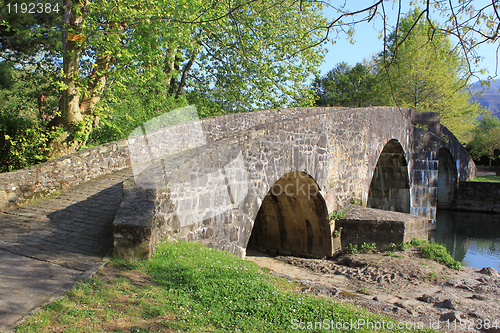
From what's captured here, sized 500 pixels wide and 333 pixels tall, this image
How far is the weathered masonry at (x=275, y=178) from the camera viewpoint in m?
5.47

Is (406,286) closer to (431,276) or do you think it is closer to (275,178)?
(431,276)

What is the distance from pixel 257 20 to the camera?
51.7 feet

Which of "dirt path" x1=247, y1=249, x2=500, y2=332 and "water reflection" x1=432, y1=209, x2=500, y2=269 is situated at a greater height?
"dirt path" x1=247, y1=249, x2=500, y2=332

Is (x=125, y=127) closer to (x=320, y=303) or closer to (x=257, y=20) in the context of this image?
(x=257, y=20)

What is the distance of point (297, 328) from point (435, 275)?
535 cm

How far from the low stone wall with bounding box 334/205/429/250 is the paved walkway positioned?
5.59m

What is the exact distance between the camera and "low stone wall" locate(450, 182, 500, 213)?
22.0m

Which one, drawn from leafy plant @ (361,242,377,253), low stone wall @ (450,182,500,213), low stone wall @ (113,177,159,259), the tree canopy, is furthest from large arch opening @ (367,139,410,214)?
the tree canopy

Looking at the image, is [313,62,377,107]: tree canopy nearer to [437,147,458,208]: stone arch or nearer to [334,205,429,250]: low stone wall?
[437,147,458,208]: stone arch

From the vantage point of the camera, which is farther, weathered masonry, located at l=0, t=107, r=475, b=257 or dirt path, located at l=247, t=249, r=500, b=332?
weathered masonry, located at l=0, t=107, r=475, b=257

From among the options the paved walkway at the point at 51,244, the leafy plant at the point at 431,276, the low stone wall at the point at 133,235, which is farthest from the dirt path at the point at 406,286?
the paved walkway at the point at 51,244

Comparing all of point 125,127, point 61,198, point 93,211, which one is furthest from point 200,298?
point 125,127

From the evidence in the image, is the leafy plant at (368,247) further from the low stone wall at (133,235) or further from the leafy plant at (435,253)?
the low stone wall at (133,235)

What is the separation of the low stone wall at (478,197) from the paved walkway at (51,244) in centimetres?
2151
